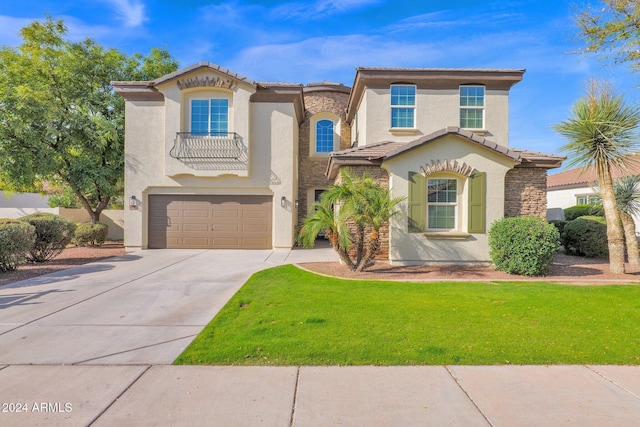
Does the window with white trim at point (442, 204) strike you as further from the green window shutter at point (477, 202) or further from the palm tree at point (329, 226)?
the palm tree at point (329, 226)

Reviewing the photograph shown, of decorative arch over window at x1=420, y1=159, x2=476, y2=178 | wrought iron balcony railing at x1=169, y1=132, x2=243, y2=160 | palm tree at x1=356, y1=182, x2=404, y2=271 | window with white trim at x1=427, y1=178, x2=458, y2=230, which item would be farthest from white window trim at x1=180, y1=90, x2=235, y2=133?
window with white trim at x1=427, y1=178, x2=458, y2=230

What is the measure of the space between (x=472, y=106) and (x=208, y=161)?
11.5 metres

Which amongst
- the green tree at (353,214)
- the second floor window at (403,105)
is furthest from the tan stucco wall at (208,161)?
the green tree at (353,214)

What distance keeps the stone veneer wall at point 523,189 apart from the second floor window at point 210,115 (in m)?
11.6

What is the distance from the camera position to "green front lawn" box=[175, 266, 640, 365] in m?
4.09

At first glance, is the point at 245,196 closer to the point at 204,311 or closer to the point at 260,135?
the point at 260,135

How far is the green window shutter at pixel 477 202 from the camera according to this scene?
10422mm

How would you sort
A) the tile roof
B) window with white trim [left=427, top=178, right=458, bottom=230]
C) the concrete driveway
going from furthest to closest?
window with white trim [left=427, top=178, right=458, bottom=230] < the tile roof < the concrete driveway

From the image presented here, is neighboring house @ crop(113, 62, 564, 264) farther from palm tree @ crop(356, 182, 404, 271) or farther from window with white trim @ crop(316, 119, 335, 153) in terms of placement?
window with white trim @ crop(316, 119, 335, 153)

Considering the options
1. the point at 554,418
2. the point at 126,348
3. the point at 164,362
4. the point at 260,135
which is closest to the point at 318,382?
the point at 164,362

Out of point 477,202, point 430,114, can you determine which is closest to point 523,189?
point 477,202

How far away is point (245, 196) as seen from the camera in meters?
14.7

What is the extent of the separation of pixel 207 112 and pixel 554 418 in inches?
586

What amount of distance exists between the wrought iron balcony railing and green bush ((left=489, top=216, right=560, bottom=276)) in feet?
35.1
